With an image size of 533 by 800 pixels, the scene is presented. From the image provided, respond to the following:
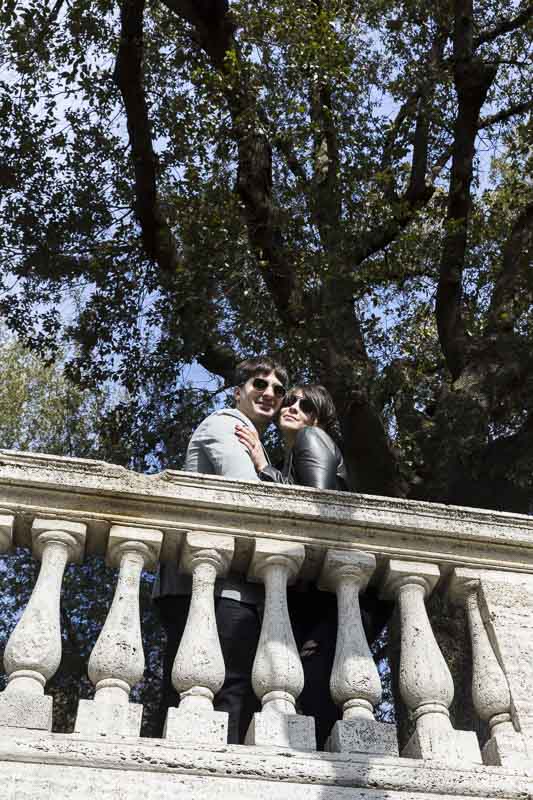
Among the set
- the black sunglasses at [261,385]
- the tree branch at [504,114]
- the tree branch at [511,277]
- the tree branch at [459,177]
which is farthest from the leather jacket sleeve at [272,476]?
the tree branch at [504,114]

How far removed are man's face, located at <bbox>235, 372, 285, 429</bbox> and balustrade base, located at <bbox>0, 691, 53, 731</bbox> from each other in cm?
215

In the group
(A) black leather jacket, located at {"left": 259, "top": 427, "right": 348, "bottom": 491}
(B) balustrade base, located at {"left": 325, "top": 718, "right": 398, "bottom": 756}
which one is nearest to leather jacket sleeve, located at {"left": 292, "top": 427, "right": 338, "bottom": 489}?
(A) black leather jacket, located at {"left": 259, "top": 427, "right": 348, "bottom": 491}

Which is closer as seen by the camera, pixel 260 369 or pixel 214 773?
pixel 214 773

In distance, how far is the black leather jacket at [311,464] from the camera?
4800 mm

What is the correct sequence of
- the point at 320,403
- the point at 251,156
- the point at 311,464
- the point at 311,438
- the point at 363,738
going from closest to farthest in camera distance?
the point at 363,738
the point at 311,464
the point at 311,438
the point at 320,403
the point at 251,156

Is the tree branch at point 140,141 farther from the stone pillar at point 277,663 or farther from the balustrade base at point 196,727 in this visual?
the balustrade base at point 196,727

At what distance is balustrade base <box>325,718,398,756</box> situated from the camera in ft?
11.6

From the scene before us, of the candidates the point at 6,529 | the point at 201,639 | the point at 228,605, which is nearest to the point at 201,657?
the point at 201,639

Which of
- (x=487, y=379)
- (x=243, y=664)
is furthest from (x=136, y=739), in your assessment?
(x=487, y=379)

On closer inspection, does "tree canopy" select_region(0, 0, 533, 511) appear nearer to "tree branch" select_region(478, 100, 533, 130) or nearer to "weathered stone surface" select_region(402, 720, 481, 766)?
"tree branch" select_region(478, 100, 533, 130)

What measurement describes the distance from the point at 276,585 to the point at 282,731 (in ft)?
2.25

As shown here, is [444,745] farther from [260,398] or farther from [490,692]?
[260,398]

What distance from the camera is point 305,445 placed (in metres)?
4.91

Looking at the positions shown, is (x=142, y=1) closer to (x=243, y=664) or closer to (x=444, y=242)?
(x=444, y=242)
